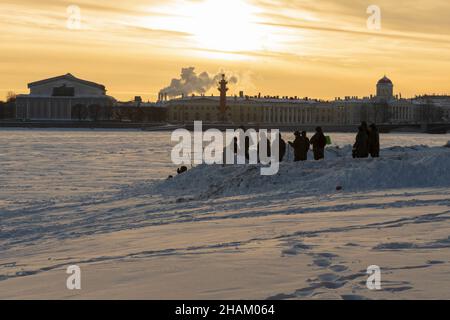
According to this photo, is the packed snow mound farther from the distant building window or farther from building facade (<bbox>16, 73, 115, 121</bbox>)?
the distant building window

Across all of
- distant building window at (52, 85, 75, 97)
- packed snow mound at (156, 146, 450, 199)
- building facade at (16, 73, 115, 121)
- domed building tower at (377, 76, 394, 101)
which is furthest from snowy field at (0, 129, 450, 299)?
domed building tower at (377, 76, 394, 101)

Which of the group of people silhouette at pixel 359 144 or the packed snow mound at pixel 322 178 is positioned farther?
the group of people silhouette at pixel 359 144

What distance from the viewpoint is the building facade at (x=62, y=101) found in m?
129

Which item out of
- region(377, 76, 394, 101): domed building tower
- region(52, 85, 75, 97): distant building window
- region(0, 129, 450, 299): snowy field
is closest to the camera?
region(0, 129, 450, 299): snowy field

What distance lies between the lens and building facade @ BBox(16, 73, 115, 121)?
129 m

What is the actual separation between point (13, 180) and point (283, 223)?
1305 centimetres

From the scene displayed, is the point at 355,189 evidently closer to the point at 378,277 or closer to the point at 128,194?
the point at 128,194

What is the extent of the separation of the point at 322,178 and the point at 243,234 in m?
6.62

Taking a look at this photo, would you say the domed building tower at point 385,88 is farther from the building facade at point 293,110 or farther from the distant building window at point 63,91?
the distant building window at point 63,91

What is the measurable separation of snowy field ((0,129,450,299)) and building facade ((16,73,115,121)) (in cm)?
11119

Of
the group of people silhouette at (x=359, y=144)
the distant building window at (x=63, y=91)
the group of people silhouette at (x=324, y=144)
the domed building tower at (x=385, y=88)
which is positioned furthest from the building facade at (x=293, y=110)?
the group of people silhouette at (x=359, y=144)

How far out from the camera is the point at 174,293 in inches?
250

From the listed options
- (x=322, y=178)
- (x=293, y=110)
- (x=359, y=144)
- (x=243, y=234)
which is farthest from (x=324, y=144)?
(x=293, y=110)

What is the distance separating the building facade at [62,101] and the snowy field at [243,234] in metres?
111
